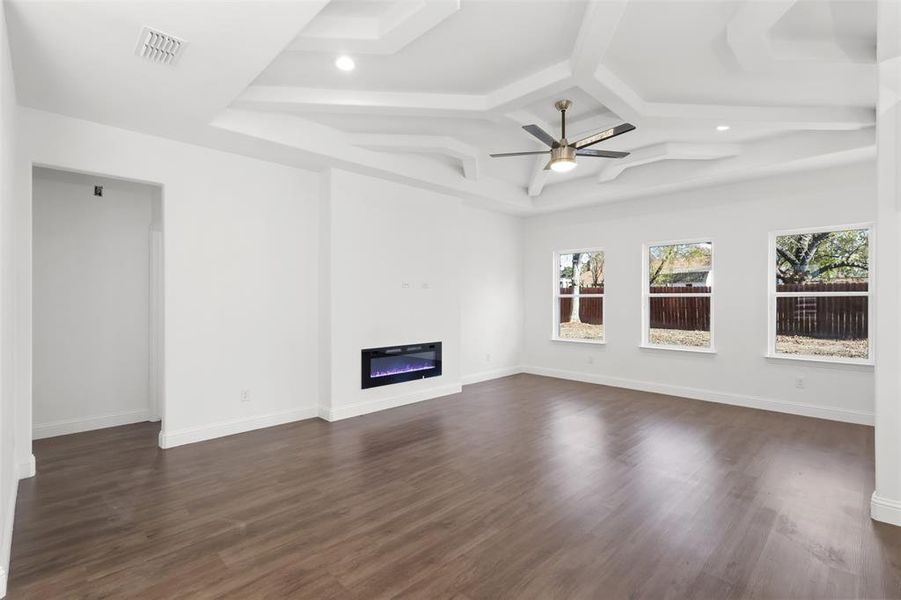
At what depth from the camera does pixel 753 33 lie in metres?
2.76

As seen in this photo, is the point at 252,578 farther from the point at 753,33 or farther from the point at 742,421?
the point at 742,421

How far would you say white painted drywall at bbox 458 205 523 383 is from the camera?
6.89 meters

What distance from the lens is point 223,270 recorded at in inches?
170

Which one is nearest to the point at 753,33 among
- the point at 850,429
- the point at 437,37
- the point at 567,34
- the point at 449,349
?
the point at 567,34

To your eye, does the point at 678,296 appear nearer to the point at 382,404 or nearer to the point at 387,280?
the point at 387,280

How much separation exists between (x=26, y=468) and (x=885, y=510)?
5.94 m

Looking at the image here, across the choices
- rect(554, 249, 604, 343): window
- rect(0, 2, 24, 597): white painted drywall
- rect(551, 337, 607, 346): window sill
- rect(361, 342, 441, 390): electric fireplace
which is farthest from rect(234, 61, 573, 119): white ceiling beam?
rect(551, 337, 607, 346): window sill

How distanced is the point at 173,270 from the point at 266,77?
77.0 inches

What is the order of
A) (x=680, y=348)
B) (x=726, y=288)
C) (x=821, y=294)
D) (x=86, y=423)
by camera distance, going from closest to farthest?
(x=86, y=423) → (x=821, y=294) → (x=726, y=288) → (x=680, y=348)

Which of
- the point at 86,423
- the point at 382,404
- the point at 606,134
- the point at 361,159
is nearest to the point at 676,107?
the point at 606,134

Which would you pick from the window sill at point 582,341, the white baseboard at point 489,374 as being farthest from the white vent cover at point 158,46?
the window sill at point 582,341

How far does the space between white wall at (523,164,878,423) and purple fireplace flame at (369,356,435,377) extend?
8.79 feet

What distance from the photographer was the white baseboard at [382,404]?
4884 millimetres

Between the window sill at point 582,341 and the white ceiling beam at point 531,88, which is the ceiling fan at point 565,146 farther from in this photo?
the window sill at point 582,341
